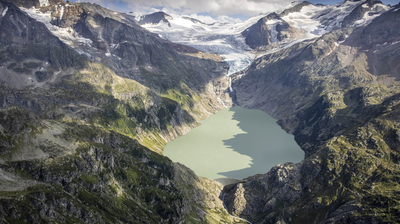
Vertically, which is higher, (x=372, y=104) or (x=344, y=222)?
(x=372, y=104)

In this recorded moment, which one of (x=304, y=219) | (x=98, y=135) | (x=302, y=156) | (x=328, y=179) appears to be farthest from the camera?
(x=302, y=156)

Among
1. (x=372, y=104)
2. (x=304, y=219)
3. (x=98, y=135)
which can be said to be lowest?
(x=304, y=219)

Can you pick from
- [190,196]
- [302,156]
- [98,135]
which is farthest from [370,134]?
[98,135]

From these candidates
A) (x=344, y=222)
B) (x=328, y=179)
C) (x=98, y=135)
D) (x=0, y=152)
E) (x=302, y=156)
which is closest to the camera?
(x=0, y=152)

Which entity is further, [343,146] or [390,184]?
[343,146]

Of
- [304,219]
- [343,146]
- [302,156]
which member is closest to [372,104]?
[302,156]

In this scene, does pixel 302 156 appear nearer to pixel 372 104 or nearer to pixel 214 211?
pixel 372 104

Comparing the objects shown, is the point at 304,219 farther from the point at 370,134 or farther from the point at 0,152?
the point at 0,152

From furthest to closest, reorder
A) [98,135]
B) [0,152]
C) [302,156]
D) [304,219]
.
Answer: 1. [302,156]
2. [98,135]
3. [304,219]
4. [0,152]

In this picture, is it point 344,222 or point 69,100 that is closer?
point 344,222
